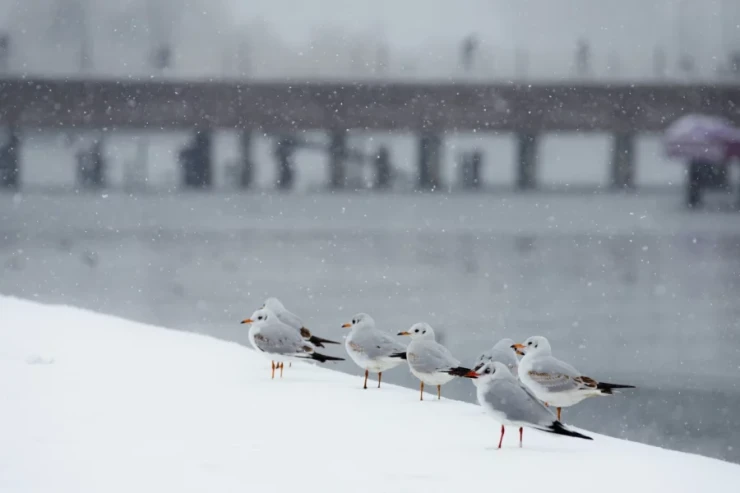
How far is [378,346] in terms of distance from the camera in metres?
8.10

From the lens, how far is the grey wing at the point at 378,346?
8.09 metres

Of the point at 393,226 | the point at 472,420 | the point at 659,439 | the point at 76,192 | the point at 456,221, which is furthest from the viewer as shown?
the point at 76,192

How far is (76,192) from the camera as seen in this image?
130 metres

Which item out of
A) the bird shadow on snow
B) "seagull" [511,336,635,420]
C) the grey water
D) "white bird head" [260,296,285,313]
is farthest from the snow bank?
the grey water

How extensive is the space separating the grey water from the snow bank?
26.0ft

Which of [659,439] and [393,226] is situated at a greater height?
[659,439]

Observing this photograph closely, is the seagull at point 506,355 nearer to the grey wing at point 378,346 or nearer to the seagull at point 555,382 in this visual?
the seagull at point 555,382

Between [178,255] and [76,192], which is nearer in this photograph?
[178,255]

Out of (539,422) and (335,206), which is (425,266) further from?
(335,206)

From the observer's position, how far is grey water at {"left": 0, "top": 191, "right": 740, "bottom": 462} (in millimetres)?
20719

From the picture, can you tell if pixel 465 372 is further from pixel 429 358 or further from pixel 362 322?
pixel 362 322

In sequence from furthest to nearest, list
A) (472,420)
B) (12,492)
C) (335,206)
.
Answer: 1. (335,206)
2. (472,420)
3. (12,492)

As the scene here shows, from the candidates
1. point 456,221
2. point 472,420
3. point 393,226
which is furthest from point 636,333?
point 456,221

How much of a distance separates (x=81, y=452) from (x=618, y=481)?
2.90 metres
